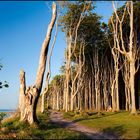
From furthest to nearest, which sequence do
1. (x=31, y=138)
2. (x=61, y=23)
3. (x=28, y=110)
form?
(x=61, y=23) → (x=28, y=110) → (x=31, y=138)

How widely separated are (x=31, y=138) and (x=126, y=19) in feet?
111

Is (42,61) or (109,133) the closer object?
(109,133)

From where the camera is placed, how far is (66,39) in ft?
164

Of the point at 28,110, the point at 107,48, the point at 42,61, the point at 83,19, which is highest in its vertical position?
the point at 83,19

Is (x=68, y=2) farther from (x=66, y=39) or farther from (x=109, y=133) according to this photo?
(x=109, y=133)

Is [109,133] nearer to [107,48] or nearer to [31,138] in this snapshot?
[31,138]

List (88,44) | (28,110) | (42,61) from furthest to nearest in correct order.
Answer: (88,44), (42,61), (28,110)

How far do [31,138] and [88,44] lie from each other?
1703 inches

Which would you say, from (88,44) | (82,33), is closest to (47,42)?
(82,33)

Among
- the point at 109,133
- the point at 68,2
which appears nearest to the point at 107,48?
the point at 68,2

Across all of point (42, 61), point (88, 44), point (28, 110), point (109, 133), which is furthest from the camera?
point (88, 44)

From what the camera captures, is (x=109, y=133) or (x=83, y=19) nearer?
(x=109, y=133)

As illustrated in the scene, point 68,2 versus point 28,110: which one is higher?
point 68,2

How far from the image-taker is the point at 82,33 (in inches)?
2084
